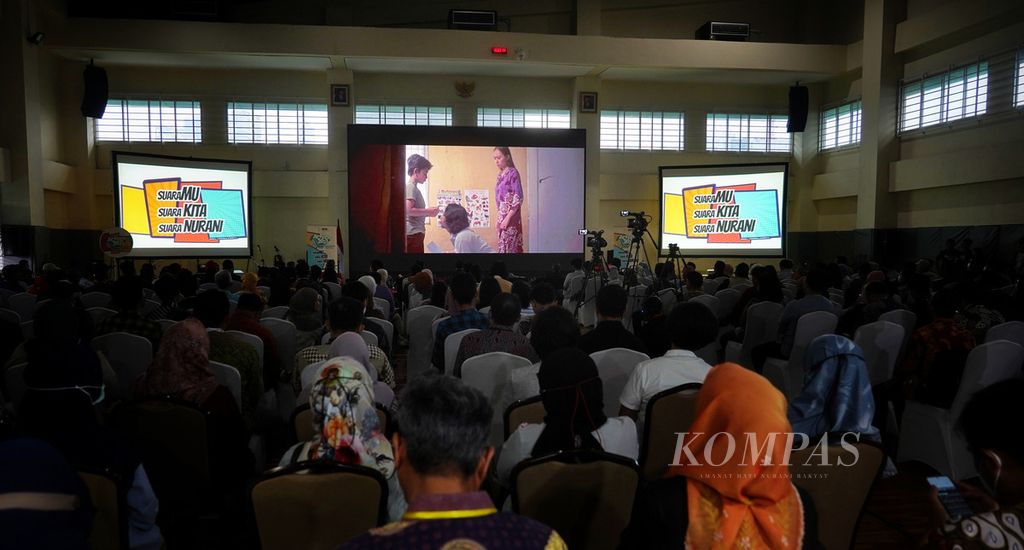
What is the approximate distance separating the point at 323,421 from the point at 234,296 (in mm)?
5212

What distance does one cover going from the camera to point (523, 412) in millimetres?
2906

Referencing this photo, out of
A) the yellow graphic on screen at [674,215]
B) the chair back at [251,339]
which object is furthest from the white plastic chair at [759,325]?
the yellow graphic on screen at [674,215]

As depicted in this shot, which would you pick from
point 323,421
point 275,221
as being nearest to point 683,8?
point 275,221

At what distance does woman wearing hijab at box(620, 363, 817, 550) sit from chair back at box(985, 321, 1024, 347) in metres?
3.78

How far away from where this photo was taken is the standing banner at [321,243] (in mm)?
13336

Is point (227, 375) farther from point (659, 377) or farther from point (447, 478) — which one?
point (447, 478)

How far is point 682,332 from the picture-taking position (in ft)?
10.3

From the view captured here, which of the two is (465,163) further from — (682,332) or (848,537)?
(848,537)

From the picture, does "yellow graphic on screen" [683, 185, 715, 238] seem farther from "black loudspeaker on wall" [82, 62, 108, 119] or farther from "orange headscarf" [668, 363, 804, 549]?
"orange headscarf" [668, 363, 804, 549]

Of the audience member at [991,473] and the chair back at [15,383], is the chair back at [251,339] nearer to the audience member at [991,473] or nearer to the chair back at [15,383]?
the chair back at [15,383]

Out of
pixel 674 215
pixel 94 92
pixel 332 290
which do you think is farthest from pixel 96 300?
pixel 674 215

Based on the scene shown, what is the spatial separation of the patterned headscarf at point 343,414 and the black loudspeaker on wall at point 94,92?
14.8 metres

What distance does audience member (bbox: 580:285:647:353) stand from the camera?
3981mm

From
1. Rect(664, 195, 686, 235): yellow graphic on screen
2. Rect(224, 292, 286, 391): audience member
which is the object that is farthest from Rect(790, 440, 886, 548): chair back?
Rect(664, 195, 686, 235): yellow graphic on screen
